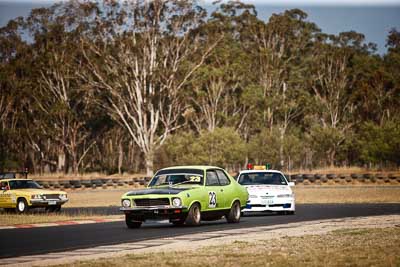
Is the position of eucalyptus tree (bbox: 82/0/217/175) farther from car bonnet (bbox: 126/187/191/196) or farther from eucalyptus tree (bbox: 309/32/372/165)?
car bonnet (bbox: 126/187/191/196)

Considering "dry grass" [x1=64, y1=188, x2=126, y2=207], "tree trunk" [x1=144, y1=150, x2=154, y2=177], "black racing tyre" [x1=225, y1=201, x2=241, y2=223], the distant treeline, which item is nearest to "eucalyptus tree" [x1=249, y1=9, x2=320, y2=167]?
the distant treeline

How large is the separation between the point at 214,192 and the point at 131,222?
7.27 ft

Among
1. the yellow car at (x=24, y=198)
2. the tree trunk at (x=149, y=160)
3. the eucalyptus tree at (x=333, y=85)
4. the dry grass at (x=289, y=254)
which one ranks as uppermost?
the eucalyptus tree at (x=333, y=85)

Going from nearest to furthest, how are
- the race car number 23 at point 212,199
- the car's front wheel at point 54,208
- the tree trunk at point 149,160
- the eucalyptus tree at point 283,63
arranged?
the race car number 23 at point 212,199 < the car's front wheel at point 54,208 < the tree trunk at point 149,160 < the eucalyptus tree at point 283,63

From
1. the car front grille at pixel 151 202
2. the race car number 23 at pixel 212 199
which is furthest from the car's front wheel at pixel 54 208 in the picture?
the car front grille at pixel 151 202

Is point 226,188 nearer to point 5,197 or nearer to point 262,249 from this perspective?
point 262,249

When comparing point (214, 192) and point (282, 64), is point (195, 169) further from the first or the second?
point (282, 64)

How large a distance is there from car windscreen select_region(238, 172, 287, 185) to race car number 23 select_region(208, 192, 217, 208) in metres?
5.10

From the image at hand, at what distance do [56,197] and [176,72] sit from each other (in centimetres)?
4882

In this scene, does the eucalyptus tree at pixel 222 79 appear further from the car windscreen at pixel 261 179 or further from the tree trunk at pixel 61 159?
the car windscreen at pixel 261 179

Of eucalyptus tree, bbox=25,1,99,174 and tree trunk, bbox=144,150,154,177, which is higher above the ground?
eucalyptus tree, bbox=25,1,99,174

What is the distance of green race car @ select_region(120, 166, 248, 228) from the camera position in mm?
21422

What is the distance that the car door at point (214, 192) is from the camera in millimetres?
22531

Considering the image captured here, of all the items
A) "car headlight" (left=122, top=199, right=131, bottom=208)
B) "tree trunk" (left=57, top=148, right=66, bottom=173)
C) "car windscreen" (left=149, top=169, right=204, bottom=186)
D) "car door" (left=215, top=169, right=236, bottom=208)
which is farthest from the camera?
"tree trunk" (left=57, top=148, right=66, bottom=173)
